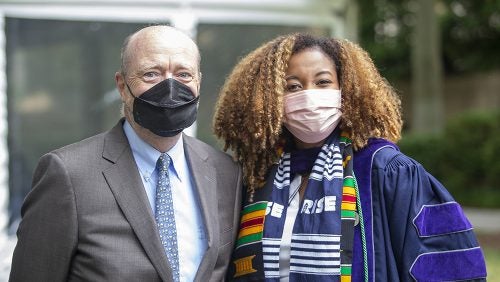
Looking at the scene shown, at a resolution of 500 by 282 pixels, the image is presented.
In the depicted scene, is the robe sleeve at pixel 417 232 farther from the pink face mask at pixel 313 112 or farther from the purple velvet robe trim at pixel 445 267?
the pink face mask at pixel 313 112

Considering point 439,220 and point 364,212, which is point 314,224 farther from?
point 439,220

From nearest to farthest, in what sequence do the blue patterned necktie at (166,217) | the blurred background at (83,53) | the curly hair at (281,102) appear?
the blue patterned necktie at (166,217)
the curly hair at (281,102)
the blurred background at (83,53)

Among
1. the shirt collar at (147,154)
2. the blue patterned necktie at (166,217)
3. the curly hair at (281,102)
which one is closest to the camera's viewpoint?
the blue patterned necktie at (166,217)

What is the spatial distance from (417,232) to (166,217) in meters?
0.90

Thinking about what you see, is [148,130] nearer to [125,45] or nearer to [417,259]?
[125,45]

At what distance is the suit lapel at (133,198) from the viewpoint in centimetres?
243

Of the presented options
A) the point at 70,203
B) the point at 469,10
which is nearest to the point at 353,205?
→ the point at 70,203

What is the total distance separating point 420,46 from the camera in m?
14.0

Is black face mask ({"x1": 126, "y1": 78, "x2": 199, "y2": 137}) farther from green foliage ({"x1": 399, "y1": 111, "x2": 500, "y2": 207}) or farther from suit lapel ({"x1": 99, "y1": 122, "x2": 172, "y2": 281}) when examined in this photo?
green foliage ({"x1": 399, "y1": 111, "x2": 500, "y2": 207})

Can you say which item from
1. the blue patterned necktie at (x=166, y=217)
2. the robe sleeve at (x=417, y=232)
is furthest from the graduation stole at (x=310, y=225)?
the blue patterned necktie at (x=166, y=217)

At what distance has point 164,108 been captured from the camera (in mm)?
2516

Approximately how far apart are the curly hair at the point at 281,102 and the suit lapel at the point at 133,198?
516mm

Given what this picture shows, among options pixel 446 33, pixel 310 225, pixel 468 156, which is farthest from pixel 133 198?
pixel 446 33

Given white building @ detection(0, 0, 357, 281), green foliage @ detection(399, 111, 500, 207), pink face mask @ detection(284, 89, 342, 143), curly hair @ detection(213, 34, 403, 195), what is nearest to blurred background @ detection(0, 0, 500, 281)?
white building @ detection(0, 0, 357, 281)
